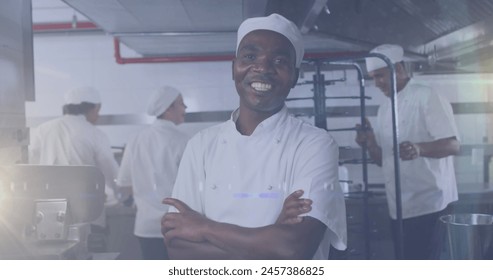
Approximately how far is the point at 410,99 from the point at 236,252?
2.00 ft

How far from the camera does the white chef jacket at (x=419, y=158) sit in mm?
1259

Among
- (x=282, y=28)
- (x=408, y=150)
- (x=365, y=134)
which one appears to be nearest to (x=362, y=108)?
(x=365, y=134)

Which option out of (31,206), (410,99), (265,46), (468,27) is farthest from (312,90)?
(31,206)

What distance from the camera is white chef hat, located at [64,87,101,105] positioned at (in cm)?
128

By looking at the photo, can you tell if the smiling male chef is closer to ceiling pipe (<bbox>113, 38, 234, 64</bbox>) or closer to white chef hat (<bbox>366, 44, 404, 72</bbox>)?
ceiling pipe (<bbox>113, 38, 234, 64</bbox>)

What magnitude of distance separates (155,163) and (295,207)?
0.40m

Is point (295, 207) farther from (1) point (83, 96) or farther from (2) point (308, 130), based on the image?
(1) point (83, 96)

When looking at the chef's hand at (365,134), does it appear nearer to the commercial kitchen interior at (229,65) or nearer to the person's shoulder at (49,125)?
the commercial kitchen interior at (229,65)

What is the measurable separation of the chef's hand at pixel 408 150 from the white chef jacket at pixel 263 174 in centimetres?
22

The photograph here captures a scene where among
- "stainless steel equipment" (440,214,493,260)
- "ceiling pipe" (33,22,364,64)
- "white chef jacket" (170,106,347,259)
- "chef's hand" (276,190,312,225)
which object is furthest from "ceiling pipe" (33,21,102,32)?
"stainless steel equipment" (440,214,493,260)

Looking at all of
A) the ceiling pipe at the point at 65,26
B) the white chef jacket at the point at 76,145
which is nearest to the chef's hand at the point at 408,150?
the white chef jacket at the point at 76,145

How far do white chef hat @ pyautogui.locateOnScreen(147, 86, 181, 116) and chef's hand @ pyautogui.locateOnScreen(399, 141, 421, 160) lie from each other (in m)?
0.63

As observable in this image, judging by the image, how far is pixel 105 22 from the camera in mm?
1296
